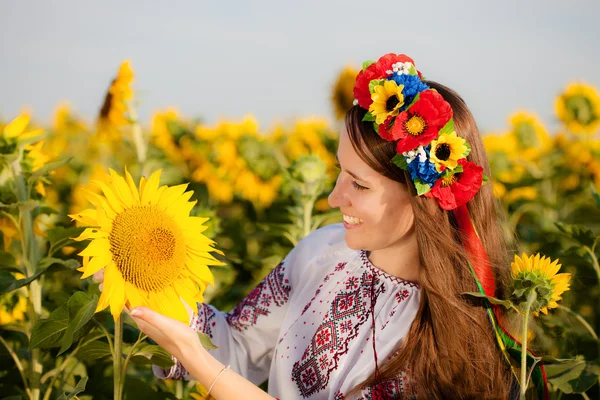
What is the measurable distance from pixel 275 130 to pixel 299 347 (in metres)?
4.19

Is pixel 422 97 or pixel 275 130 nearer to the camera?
pixel 422 97

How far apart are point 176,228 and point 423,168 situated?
0.56 meters

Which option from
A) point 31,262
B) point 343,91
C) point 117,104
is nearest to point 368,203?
point 31,262

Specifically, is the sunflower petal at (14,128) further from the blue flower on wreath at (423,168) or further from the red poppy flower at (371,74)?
the blue flower on wreath at (423,168)

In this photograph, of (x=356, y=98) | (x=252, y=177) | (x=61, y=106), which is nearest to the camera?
(x=356, y=98)

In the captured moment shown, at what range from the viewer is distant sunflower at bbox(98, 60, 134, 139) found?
342 centimetres

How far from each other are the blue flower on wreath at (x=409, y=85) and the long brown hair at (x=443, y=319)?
0.31 ft

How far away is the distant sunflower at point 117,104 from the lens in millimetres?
3416

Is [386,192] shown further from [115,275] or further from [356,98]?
[115,275]

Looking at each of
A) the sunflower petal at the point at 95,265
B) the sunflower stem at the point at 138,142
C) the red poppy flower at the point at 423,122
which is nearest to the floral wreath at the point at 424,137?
the red poppy flower at the point at 423,122

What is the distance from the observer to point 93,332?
6.72 feet

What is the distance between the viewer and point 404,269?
2.08 metres

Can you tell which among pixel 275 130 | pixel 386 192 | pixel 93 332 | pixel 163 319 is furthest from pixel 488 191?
pixel 275 130

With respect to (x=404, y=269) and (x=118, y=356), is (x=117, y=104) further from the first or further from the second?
(x=118, y=356)
